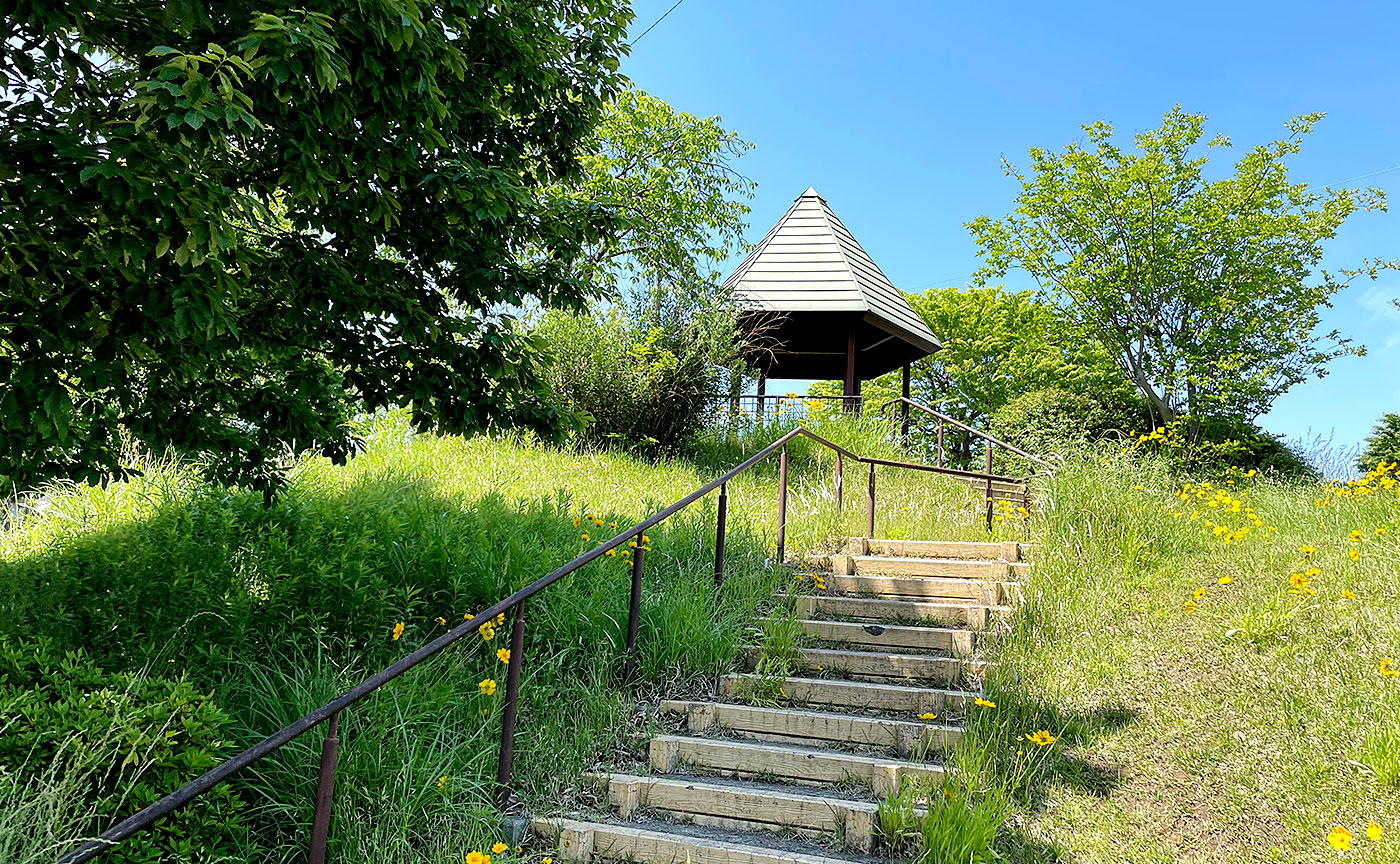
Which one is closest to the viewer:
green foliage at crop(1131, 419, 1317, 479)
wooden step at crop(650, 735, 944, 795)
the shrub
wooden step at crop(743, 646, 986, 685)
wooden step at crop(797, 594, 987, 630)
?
wooden step at crop(650, 735, 944, 795)

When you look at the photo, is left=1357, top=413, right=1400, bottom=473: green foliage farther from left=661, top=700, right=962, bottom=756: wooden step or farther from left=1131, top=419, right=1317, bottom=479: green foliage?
left=661, top=700, right=962, bottom=756: wooden step

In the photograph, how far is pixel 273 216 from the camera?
14.0 ft

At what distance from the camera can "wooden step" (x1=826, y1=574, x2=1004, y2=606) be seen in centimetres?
594

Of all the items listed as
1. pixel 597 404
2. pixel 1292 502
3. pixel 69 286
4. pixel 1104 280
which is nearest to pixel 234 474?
pixel 69 286

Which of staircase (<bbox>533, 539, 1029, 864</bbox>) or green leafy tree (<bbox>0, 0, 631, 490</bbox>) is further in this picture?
staircase (<bbox>533, 539, 1029, 864</bbox>)

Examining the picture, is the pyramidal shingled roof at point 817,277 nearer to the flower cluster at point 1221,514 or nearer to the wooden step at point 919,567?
the flower cluster at point 1221,514

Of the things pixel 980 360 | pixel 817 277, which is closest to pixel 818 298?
pixel 817 277

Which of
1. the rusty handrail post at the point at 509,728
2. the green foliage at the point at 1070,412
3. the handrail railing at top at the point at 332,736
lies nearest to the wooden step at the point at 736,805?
the rusty handrail post at the point at 509,728

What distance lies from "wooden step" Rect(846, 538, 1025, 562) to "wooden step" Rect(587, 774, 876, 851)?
3.28 m

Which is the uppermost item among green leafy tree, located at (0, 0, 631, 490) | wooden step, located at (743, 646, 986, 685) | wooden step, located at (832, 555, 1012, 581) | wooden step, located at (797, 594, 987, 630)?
green leafy tree, located at (0, 0, 631, 490)

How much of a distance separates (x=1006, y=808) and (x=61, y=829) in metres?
3.18

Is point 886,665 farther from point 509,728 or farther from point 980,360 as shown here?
point 980,360

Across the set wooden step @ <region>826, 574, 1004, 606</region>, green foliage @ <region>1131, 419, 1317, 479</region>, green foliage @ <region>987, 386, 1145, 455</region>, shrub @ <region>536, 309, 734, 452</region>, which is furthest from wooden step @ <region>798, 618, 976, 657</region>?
green foliage @ <region>1131, 419, 1317, 479</region>

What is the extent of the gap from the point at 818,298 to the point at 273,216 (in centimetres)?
989
